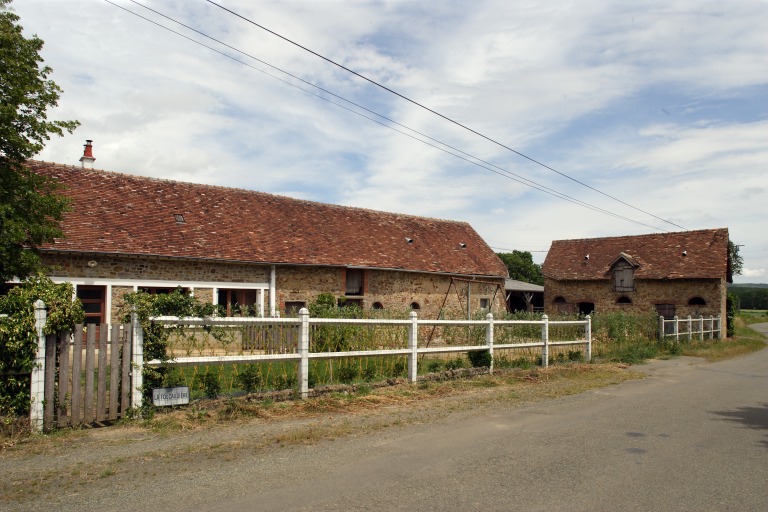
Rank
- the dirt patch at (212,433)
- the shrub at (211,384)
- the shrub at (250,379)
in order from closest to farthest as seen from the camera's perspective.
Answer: the dirt patch at (212,433) → the shrub at (211,384) → the shrub at (250,379)

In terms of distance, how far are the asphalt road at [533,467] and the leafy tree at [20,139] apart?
802 cm

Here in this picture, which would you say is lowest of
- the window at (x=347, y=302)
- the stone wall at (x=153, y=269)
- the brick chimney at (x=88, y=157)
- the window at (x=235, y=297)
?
the window at (x=347, y=302)

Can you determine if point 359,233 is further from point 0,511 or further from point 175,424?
point 0,511

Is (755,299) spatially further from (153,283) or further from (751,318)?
(153,283)

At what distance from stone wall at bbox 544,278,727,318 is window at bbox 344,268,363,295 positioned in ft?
52.0

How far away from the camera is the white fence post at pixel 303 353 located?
9.16m

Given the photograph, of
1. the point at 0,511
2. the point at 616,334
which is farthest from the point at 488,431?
the point at 616,334

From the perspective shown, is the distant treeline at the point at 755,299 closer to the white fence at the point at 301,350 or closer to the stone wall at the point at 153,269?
the stone wall at the point at 153,269

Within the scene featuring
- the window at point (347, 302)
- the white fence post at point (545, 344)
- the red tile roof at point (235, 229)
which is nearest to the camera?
the white fence post at point (545, 344)

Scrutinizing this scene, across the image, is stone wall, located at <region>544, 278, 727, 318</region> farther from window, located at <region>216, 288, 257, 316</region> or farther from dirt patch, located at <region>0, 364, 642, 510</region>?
dirt patch, located at <region>0, 364, 642, 510</region>

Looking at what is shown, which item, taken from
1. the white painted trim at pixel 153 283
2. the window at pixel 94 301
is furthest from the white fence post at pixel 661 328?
the window at pixel 94 301

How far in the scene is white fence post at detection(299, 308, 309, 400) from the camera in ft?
30.1

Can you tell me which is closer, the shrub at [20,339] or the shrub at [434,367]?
the shrub at [20,339]

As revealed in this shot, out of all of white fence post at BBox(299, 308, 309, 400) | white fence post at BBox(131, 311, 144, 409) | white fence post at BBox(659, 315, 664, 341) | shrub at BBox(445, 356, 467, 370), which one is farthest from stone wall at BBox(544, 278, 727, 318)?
white fence post at BBox(131, 311, 144, 409)
